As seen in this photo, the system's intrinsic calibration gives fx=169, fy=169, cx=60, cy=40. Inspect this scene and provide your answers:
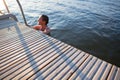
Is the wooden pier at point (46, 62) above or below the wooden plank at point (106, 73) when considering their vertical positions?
above

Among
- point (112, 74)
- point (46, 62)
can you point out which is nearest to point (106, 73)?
point (112, 74)

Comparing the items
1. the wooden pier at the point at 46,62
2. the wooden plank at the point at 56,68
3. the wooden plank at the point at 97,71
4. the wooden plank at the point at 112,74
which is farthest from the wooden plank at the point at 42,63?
the wooden plank at the point at 112,74

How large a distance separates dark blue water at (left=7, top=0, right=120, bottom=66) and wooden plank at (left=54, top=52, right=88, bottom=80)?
329 centimetres

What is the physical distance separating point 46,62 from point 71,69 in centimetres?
73

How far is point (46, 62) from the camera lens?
4559 millimetres

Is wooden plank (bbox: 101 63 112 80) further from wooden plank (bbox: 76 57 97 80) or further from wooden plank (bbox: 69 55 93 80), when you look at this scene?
wooden plank (bbox: 69 55 93 80)

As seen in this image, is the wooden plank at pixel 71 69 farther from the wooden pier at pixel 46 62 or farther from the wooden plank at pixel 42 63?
the wooden plank at pixel 42 63

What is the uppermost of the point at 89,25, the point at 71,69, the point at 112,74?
the point at 71,69

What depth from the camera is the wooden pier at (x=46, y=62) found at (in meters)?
4.02

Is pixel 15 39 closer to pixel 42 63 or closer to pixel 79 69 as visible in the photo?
pixel 42 63

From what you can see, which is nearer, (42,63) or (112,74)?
(112,74)

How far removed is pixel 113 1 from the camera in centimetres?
1838

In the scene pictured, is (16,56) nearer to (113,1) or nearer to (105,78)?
(105,78)

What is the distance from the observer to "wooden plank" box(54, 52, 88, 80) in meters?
3.98
